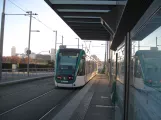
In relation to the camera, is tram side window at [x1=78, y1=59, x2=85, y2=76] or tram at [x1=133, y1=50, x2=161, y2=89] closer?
tram at [x1=133, y1=50, x2=161, y2=89]

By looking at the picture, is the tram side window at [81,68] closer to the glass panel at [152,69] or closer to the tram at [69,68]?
the tram at [69,68]

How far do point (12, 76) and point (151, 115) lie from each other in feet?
92.6

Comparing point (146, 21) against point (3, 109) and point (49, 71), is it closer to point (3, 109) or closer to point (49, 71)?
point (3, 109)

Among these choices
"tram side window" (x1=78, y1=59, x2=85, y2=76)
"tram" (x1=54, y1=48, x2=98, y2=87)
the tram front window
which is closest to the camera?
"tram" (x1=54, y1=48, x2=98, y2=87)

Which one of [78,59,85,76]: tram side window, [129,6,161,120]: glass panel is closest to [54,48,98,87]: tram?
[78,59,85,76]: tram side window

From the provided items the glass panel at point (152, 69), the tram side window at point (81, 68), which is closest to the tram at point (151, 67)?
the glass panel at point (152, 69)

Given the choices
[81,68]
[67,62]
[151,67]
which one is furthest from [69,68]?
[151,67]

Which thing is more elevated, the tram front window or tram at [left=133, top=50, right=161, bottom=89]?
the tram front window

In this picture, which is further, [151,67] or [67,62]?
[67,62]

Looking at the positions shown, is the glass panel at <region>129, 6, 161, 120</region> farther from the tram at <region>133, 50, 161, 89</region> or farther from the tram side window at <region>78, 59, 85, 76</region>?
the tram side window at <region>78, 59, 85, 76</region>

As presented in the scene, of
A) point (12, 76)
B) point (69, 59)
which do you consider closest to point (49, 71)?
point (12, 76)

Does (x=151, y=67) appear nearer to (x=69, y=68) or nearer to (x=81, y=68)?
(x=69, y=68)

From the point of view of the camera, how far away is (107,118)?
9.45 meters

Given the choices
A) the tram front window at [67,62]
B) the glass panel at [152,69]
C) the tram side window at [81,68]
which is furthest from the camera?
the tram side window at [81,68]
